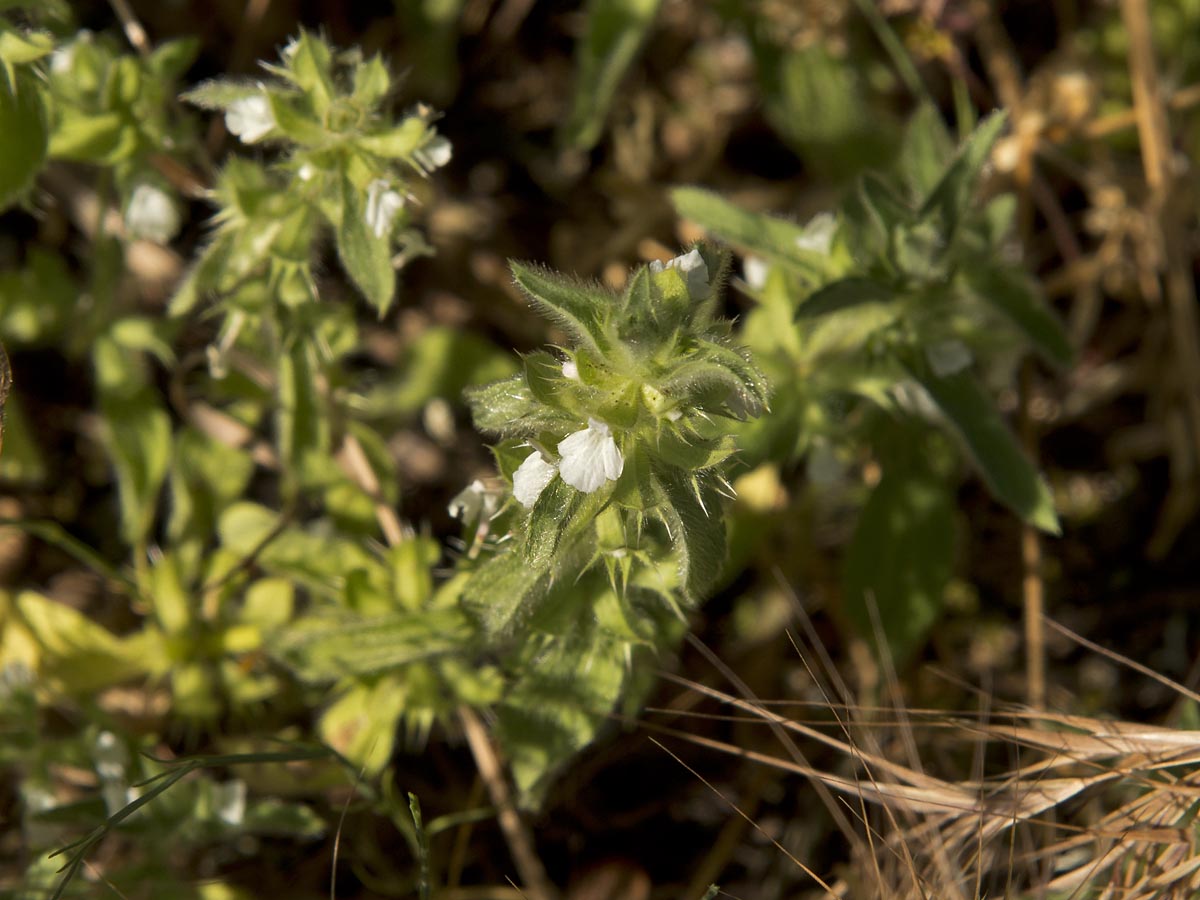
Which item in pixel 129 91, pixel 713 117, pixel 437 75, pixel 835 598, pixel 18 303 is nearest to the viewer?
pixel 129 91

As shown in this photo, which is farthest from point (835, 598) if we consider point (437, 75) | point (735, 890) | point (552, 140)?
point (437, 75)

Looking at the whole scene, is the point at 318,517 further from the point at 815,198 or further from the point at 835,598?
the point at 815,198

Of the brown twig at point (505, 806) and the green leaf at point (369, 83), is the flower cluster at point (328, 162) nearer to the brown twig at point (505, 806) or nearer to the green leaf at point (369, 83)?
the green leaf at point (369, 83)

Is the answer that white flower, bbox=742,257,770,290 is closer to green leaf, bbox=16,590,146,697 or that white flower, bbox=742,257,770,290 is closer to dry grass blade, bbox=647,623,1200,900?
dry grass blade, bbox=647,623,1200,900

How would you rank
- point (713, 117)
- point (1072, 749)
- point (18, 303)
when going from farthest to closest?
point (713, 117) < point (18, 303) < point (1072, 749)

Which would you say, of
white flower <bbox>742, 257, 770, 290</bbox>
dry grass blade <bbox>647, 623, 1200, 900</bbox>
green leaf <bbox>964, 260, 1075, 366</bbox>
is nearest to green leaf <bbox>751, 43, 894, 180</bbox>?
white flower <bbox>742, 257, 770, 290</bbox>
